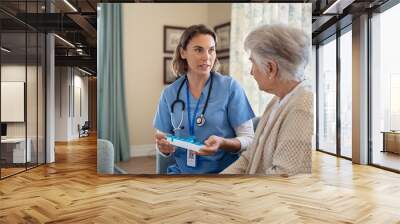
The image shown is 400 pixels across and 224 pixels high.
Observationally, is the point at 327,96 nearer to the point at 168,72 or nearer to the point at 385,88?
the point at 385,88

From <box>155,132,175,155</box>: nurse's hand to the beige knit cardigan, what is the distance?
2.39 ft

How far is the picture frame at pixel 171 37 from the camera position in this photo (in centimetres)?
497

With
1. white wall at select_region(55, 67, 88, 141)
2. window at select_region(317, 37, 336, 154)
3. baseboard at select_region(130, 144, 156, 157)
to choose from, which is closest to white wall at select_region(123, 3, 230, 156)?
baseboard at select_region(130, 144, 156, 157)

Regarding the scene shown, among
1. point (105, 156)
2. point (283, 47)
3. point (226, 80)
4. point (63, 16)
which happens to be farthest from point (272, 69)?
point (63, 16)

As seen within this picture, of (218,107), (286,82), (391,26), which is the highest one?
(391,26)

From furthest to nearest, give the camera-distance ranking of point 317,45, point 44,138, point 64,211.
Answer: point 317,45
point 44,138
point 64,211

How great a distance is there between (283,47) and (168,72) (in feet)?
4.85

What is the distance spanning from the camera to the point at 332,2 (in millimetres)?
6219

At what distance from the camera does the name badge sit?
4934 mm

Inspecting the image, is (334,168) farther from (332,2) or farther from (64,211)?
(64,211)

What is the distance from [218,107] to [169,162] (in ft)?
3.15

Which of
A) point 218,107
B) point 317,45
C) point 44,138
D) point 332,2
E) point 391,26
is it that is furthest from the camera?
point 317,45

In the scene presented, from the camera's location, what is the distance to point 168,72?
5.00 metres

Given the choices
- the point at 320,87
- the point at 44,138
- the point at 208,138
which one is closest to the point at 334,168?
the point at 208,138
